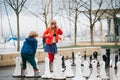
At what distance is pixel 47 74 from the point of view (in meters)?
12.8

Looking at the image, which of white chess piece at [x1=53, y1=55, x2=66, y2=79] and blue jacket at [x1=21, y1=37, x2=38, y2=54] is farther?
blue jacket at [x1=21, y1=37, x2=38, y2=54]

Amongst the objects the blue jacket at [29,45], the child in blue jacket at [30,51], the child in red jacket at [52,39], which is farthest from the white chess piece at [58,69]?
the child in red jacket at [52,39]

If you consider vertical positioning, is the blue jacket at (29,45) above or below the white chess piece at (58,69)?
above

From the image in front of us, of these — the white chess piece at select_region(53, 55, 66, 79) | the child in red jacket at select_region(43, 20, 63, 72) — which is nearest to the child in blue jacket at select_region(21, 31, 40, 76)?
the child in red jacket at select_region(43, 20, 63, 72)

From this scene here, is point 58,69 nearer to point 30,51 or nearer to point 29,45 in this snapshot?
point 30,51

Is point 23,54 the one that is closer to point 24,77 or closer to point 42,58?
point 24,77

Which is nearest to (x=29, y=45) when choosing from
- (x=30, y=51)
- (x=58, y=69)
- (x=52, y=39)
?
(x=30, y=51)

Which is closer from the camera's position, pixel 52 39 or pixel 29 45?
pixel 29 45

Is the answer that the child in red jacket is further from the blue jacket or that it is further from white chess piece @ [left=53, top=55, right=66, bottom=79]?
white chess piece @ [left=53, top=55, right=66, bottom=79]

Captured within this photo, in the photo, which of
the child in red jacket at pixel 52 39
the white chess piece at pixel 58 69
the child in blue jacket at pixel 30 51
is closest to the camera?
the white chess piece at pixel 58 69

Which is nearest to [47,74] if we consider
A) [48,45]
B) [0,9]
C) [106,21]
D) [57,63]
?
[57,63]

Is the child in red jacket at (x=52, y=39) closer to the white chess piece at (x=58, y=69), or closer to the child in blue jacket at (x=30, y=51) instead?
the child in blue jacket at (x=30, y=51)

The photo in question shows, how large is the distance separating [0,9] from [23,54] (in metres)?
14.6

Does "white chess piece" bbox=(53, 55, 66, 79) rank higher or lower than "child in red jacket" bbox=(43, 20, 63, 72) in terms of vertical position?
lower
